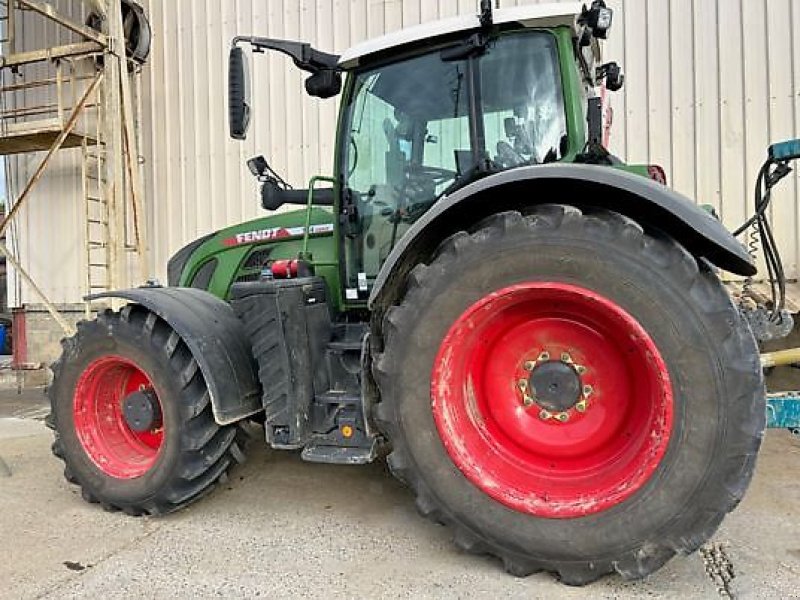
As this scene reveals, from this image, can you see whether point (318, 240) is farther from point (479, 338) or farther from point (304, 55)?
point (479, 338)

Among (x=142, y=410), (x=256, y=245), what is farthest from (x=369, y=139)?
(x=142, y=410)

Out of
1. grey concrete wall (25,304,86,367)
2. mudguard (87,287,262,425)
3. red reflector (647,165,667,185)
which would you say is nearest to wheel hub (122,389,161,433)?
mudguard (87,287,262,425)

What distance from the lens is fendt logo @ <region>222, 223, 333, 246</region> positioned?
3740mm

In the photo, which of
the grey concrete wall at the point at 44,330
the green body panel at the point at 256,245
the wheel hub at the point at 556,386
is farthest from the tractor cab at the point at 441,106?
the grey concrete wall at the point at 44,330

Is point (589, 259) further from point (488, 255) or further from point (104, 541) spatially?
point (104, 541)

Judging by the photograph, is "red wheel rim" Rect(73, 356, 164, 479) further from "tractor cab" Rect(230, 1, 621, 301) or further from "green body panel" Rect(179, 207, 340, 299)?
"tractor cab" Rect(230, 1, 621, 301)

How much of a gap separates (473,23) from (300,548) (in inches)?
97.7

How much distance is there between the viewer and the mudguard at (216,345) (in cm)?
307

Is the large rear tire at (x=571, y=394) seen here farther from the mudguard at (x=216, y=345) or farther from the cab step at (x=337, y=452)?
the mudguard at (x=216, y=345)

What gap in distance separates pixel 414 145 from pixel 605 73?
1.39 meters

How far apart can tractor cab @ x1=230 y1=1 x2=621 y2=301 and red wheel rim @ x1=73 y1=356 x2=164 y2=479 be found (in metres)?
1.32

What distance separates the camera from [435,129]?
3094 mm

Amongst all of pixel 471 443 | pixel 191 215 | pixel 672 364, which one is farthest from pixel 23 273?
pixel 672 364

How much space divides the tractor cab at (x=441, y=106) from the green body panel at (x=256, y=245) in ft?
1.36
